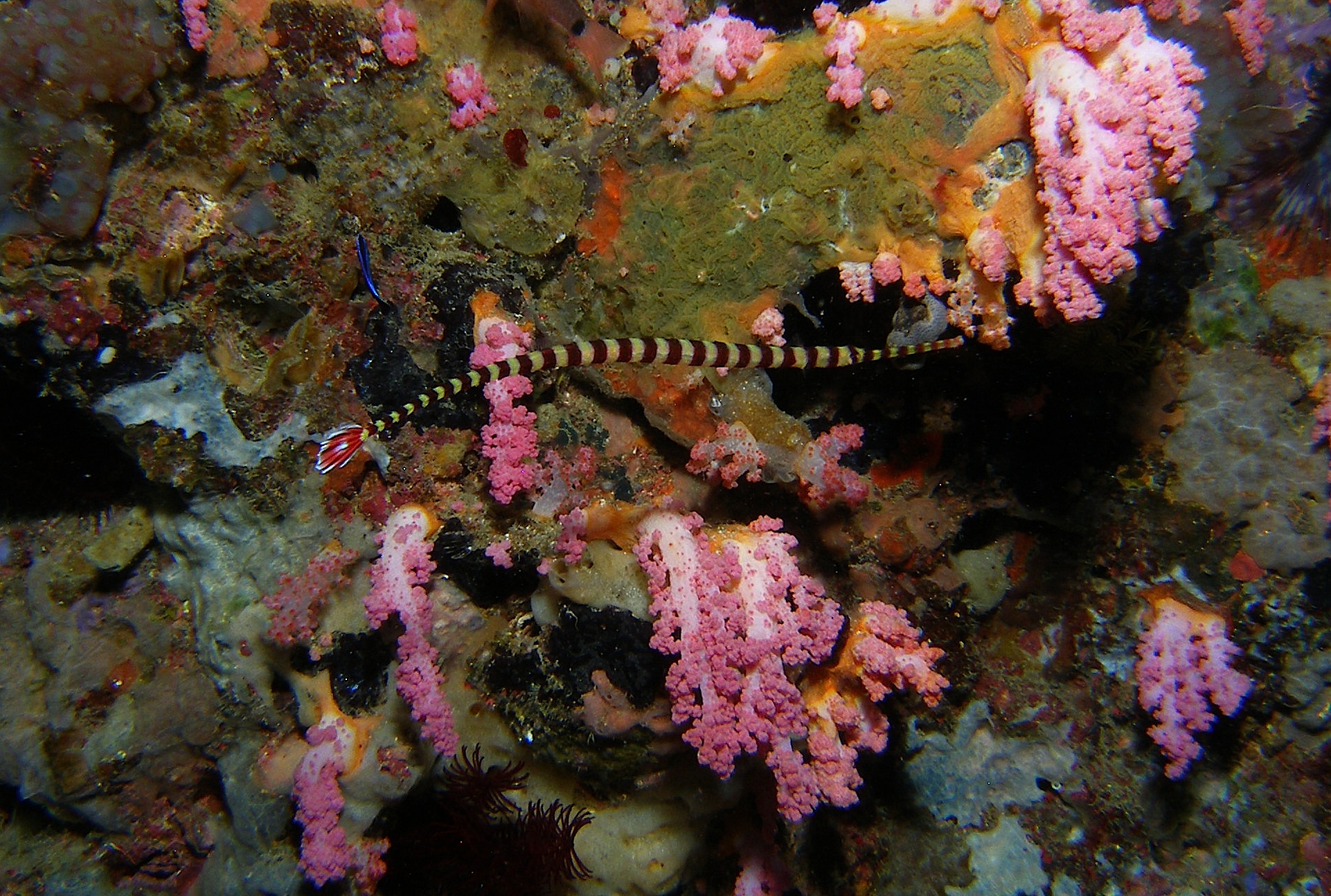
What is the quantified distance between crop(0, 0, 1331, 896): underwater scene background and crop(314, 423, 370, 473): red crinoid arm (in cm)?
2

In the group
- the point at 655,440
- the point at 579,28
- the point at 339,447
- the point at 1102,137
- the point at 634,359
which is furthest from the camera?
the point at 655,440

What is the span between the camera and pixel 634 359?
3771 mm

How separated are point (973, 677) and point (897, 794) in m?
1.02

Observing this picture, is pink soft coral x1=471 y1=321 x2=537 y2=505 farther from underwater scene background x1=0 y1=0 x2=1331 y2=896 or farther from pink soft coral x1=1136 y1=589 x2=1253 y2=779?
pink soft coral x1=1136 y1=589 x2=1253 y2=779

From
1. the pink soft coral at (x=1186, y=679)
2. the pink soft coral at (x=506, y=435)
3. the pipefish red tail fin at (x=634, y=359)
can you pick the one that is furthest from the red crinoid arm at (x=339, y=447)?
the pink soft coral at (x=1186, y=679)

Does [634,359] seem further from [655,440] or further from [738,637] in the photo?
[738,637]

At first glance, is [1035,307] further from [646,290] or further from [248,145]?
[248,145]

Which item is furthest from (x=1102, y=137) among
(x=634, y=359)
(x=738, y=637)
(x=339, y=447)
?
(x=339, y=447)

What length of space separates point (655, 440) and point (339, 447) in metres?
1.69

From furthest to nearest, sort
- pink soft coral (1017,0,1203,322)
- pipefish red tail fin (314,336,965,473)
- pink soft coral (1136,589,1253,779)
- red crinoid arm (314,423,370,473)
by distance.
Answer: pink soft coral (1136,589,1253,779) → pipefish red tail fin (314,336,965,473) → red crinoid arm (314,423,370,473) → pink soft coral (1017,0,1203,322)

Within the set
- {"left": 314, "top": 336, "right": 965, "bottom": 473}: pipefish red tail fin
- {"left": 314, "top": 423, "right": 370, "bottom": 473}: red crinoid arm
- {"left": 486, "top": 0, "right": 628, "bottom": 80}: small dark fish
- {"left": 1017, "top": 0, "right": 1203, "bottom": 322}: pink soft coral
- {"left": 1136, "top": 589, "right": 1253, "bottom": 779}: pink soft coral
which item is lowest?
{"left": 1136, "top": 589, "right": 1253, "bottom": 779}: pink soft coral

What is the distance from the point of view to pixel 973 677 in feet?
14.1

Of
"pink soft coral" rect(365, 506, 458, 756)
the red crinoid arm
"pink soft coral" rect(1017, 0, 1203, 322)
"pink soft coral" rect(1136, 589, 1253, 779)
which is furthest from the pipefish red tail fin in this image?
"pink soft coral" rect(1136, 589, 1253, 779)

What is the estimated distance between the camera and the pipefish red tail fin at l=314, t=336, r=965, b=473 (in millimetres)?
3461
